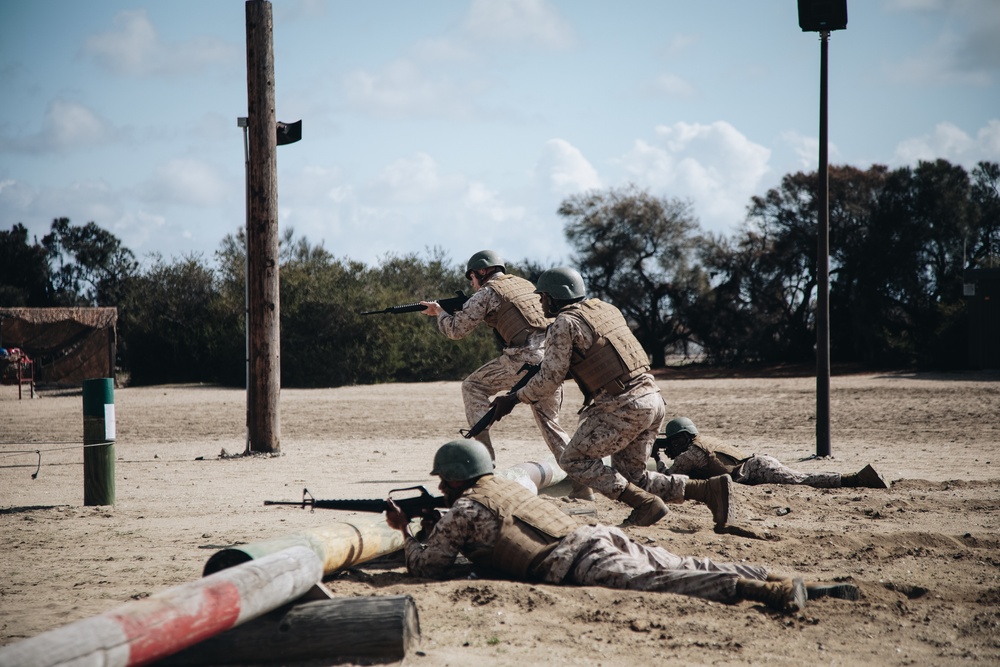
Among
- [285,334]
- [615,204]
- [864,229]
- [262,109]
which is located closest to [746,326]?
[864,229]

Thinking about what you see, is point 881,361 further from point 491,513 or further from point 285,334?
point 491,513

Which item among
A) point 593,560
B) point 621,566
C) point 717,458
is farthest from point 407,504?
point 717,458

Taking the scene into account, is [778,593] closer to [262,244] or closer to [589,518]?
[589,518]

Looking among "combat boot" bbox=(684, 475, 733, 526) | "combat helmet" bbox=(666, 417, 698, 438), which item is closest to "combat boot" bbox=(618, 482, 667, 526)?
"combat boot" bbox=(684, 475, 733, 526)

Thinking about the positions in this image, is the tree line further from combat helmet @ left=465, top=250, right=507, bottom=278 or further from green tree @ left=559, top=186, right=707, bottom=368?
combat helmet @ left=465, top=250, right=507, bottom=278

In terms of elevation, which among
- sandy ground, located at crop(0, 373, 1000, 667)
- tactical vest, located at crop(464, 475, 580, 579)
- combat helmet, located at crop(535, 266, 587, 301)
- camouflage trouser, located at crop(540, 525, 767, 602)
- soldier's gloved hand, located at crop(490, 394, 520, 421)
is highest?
combat helmet, located at crop(535, 266, 587, 301)

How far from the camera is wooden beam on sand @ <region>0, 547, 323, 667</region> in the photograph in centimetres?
339

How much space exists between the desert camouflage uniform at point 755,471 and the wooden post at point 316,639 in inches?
203

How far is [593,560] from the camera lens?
5684mm

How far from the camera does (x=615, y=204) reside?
4419 cm

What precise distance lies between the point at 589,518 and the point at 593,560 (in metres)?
2.28

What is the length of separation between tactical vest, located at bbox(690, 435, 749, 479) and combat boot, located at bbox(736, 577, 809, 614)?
4.17 metres

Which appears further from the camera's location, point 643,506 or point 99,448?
point 99,448

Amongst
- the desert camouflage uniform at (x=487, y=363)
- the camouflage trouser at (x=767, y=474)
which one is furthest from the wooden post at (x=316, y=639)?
the camouflage trouser at (x=767, y=474)
